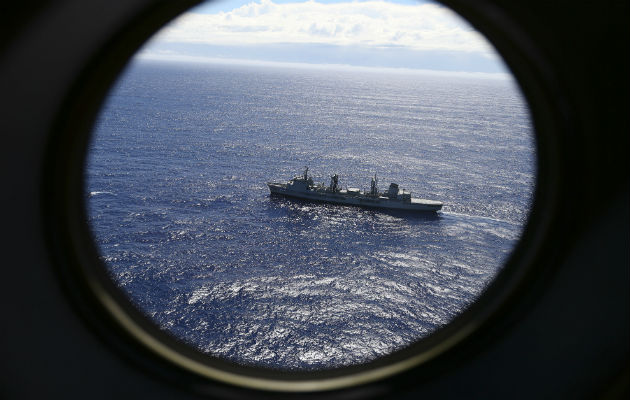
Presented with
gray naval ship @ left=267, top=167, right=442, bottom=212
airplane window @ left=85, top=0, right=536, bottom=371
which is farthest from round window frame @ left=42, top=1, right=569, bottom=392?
gray naval ship @ left=267, top=167, right=442, bottom=212

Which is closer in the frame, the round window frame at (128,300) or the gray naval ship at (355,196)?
the round window frame at (128,300)

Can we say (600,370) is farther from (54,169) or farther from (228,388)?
(54,169)

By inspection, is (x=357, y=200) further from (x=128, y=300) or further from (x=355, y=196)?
(x=128, y=300)

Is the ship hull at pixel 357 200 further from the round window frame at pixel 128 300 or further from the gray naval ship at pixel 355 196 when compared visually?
the round window frame at pixel 128 300

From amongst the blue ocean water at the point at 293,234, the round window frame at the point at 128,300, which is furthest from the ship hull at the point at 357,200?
the round window frame at the point at 128,300

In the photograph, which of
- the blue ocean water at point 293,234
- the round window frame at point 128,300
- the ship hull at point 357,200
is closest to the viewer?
the round window frame at point 128,300

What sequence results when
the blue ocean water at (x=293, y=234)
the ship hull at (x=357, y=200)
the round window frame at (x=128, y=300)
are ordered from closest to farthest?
the round window frame at (x=128, y=300) → the blue ocean water at (x=293, y=234) → the ship hull at (x=357, y=200)

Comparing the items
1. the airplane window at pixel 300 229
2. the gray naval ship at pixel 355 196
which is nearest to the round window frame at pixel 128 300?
the airplane window at pixel 300 229
